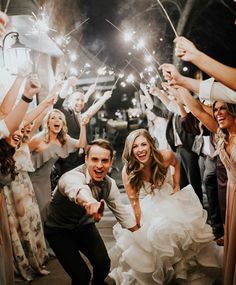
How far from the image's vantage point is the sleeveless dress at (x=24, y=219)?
14.5ft

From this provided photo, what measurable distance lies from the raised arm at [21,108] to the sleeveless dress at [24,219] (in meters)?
0.96

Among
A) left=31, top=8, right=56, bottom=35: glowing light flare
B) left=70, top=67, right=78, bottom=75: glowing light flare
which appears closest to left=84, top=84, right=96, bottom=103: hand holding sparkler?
left=70, top=67, right=78, bottom=75: glowing light flare

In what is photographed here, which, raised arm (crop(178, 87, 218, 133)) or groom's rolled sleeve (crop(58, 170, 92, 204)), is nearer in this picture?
groom's rolled sleeve (crop(58, 170, 92, 204))

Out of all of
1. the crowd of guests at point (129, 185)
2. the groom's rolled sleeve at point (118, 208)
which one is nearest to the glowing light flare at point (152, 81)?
the crowd of guests at point (129, 185)

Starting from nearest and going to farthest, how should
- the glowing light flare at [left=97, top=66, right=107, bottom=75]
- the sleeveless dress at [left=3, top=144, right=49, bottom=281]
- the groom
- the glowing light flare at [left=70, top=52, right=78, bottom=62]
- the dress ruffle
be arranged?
the groom → the dress ruffle → the sleeveless dress at [left=3, top=144, right=49, bottom=281] → the glowing light flare at [left=97, top=66, right=107, bottom=75] → the glowing light flare at [left=70, top=52, right=78, bottom=62]

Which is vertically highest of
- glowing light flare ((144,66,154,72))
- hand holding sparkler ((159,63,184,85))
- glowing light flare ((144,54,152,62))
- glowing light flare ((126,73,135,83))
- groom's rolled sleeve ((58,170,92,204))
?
glowing light flare ((144,54,152,62))

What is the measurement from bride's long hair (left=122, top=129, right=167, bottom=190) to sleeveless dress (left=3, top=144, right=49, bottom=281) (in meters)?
1.31

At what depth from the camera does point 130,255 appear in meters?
3.96

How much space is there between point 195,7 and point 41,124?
8.75 ft

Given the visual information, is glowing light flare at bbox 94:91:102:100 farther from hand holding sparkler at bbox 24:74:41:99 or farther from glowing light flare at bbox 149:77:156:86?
hand holding sparkler at bbox 24:74:41:99

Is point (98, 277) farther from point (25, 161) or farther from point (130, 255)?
point (25, 161)

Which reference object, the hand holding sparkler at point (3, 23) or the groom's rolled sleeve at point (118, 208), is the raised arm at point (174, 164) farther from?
the hand holding sparkler at point (3, 23)

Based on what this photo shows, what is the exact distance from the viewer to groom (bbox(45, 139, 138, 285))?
379 centimetres

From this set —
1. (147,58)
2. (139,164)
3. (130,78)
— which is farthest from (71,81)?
(139,164)
